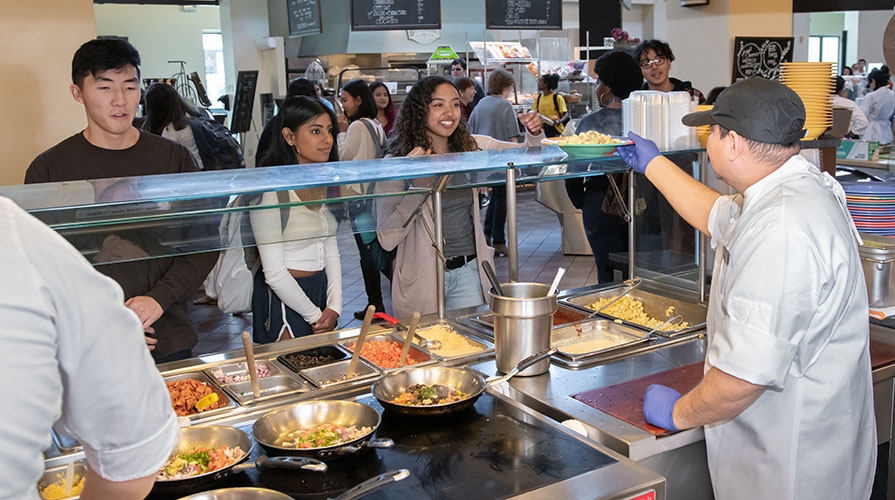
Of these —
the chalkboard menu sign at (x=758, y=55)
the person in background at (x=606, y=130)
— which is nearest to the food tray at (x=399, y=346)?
the person in background at (x=606, y=130)

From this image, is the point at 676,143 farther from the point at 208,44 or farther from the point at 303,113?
the point at 208,44

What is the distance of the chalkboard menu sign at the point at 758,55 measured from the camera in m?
5.81

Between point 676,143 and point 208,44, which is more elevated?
point 208,44

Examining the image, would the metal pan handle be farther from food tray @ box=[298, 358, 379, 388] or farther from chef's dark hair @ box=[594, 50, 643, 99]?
chef's dark hair @ box=[594, 50, 643, 99]

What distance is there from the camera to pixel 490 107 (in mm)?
7762

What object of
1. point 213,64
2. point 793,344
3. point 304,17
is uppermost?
point 213,64

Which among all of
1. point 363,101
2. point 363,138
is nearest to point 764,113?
point 363,138

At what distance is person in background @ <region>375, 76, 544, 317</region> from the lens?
307 cm

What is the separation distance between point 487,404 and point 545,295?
0.42 meters

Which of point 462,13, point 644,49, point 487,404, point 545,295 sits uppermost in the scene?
point 462,13

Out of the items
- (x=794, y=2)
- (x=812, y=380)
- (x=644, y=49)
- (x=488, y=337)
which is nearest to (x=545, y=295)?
(x=488, y=337)

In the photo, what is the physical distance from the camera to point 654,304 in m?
2.90

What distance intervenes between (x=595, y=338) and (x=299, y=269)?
3.70ft

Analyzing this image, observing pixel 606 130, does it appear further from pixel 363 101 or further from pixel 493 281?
pixel 363 101
